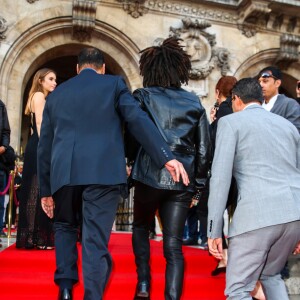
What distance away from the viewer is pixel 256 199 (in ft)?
9.09

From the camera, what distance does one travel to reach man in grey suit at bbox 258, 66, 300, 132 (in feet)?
15.3

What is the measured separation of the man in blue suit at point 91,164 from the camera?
307 cm

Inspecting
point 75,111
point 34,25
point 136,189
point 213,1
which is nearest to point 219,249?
point 136,189

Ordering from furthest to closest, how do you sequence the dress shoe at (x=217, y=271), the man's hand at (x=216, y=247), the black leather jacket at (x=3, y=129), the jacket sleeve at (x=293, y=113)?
the black leather jacket at (x=3, y=129), the dress shoe at (x=217, y=271), the jacket sleeve at (x=293, y=113), the man's hand at (x=216, y=247)

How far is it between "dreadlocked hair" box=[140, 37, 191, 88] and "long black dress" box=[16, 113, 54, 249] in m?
2.05

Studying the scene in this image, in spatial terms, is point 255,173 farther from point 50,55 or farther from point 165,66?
point 50,55

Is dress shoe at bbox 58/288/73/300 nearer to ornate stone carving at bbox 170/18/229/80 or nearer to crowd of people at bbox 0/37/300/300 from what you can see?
crowd of people at bbox 0/37/300/300

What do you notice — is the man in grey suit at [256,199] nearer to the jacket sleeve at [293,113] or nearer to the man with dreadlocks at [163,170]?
the man with dreadlocks at [163,170]

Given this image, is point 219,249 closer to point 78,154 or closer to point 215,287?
point 78,154

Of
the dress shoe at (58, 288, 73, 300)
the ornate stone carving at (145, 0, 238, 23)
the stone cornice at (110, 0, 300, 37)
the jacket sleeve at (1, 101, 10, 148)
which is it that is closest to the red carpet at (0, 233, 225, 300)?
the dress shoe at (58, 288, 73, 300)

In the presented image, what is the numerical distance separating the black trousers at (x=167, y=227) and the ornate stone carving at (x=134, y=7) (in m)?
9.49

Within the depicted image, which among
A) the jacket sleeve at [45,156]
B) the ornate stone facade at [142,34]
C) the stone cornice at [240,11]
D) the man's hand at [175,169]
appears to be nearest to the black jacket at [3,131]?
the jacket sleeve at [45,156]

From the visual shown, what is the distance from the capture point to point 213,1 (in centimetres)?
1285

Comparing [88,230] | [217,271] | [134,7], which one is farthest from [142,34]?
[88,230]
